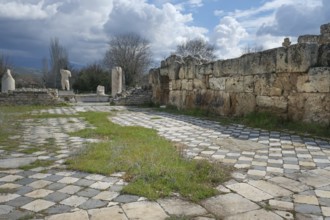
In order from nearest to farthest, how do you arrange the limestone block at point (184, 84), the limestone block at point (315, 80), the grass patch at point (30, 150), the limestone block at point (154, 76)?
the grass patch at point (30, 150) < the limestone block at point (315, 80) < the limestone block at point (184, 84) < the limestone block at point (154, 76)

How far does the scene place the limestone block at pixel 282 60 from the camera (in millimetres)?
7429

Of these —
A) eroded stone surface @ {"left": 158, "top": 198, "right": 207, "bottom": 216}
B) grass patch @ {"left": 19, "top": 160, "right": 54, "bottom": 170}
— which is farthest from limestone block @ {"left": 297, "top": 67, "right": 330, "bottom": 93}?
grass patch @ {"left": 19, "top": 160, "right": 54, "bottom": 170}

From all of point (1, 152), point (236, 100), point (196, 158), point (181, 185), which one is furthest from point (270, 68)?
point (1, 152)

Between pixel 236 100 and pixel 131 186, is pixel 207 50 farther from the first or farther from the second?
pixel 131 186

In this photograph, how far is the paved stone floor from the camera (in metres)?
2.73

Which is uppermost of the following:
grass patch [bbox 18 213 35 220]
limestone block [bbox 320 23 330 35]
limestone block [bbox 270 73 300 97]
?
limestone block [bbox 320 23 330 35]

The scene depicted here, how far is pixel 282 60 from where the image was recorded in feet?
24.8

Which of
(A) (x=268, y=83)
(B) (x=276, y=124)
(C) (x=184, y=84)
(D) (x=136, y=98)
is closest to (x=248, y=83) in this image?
(A) (x=268, y=83)

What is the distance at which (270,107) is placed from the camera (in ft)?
26.4

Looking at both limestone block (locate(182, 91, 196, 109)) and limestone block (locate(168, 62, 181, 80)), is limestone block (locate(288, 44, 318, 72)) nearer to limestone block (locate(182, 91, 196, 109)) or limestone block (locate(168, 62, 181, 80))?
limestone block (locate(182, 91, 196, 109))

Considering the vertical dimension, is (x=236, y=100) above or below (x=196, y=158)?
above

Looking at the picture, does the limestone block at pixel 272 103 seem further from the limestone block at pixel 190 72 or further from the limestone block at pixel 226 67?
the limestone block at pixel 190 72

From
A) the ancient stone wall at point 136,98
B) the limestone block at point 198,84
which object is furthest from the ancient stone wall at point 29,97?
the limestone block at point 198,84

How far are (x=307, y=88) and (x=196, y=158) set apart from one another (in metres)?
3.87
